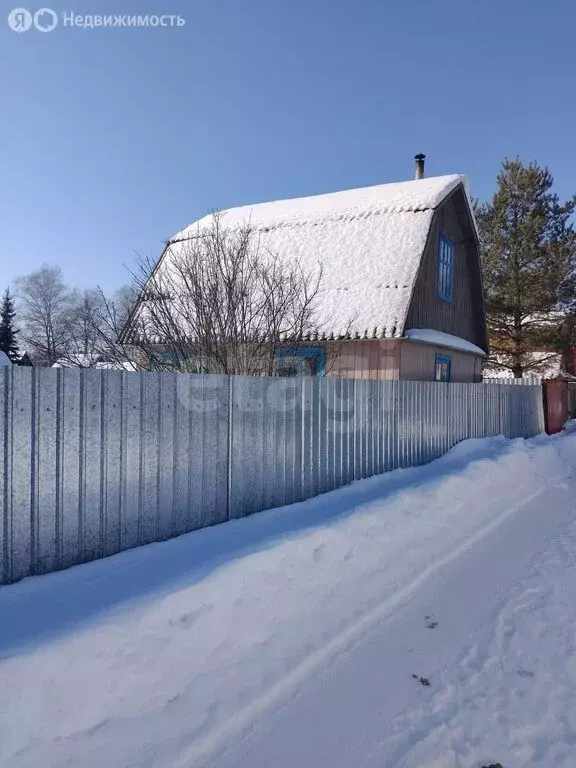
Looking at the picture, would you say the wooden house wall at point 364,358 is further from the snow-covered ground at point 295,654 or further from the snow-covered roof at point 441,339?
the snow-covered ground at point 295,654

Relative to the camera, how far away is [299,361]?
31.3 ft

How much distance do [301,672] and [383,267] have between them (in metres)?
10.1

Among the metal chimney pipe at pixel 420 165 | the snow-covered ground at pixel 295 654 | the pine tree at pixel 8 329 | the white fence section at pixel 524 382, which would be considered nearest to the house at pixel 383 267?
the white fence section at pixel 524 382

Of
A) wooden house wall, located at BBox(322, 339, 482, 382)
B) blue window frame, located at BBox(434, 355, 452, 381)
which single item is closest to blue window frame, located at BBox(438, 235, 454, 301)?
blue window frame, located at BBox(434, 355, 452, 381)

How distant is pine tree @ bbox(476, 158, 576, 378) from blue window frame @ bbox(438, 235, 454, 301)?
1101 centimetres

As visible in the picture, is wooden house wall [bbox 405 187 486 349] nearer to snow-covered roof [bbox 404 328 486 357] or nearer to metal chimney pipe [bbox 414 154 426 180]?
snow-covered roof [bbox 404 328 486 357]

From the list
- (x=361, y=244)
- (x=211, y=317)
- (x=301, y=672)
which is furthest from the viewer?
(x=361, y=244)

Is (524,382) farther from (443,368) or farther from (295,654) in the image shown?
(295,654)

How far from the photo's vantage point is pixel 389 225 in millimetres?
12445

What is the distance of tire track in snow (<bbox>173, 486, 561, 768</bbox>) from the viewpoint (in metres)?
2.24

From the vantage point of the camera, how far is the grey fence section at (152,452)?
3.36 meters

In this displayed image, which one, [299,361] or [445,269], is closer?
[299,361]

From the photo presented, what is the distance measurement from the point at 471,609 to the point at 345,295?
8.82 m

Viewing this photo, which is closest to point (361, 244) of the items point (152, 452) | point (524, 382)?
point (152, 452)
